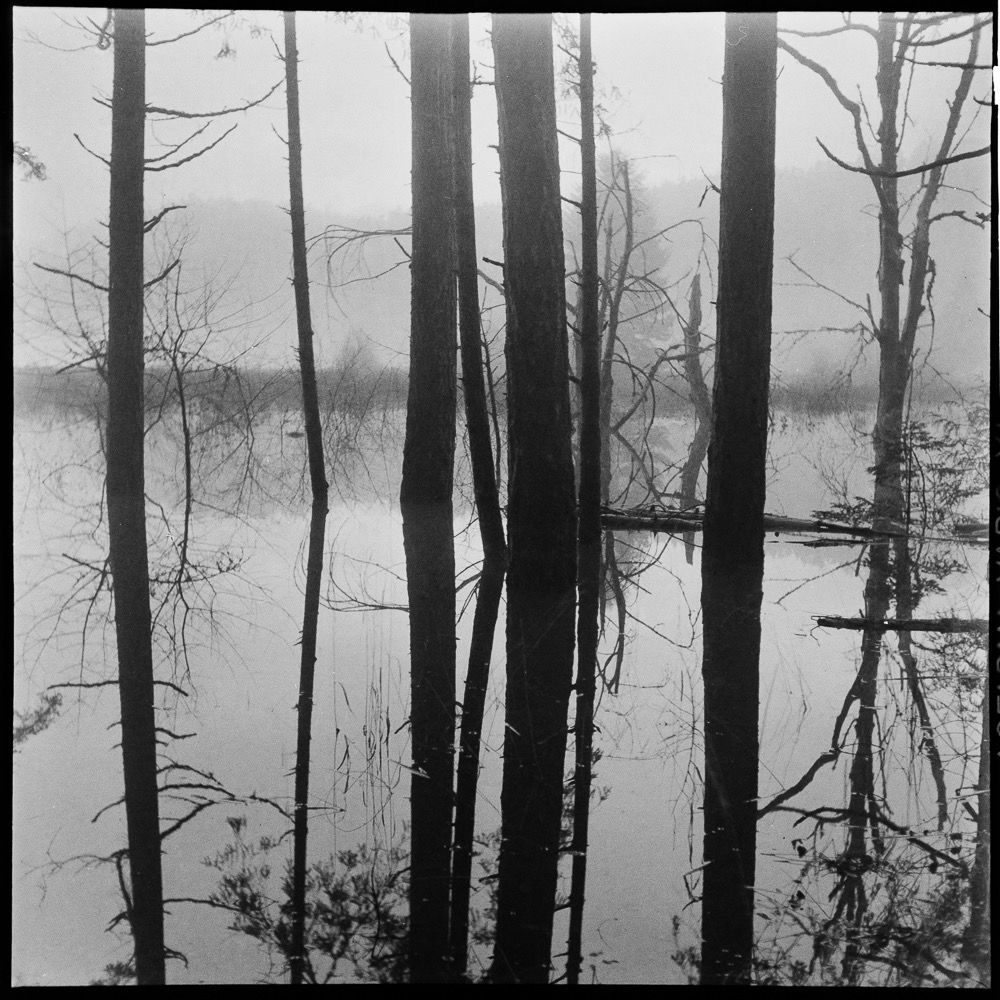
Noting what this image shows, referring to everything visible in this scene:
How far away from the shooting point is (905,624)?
540 cm

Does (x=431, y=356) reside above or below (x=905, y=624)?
above

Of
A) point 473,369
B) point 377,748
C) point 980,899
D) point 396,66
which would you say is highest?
point 396,66

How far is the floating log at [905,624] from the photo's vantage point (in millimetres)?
5355

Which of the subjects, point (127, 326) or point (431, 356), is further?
point (431, 356)

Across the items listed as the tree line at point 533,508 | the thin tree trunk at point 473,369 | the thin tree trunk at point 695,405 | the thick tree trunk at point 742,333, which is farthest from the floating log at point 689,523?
the thin tree trunk at point 695,405

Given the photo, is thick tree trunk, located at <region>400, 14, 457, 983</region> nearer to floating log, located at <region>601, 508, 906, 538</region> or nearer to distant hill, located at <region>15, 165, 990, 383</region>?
distant hill, located at <region>15, 165, 990, 383</region>

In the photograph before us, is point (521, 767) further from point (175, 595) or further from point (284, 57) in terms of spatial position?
point (284, 57)

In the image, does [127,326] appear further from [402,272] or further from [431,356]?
[402,272]

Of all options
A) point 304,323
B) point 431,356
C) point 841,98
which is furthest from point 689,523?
point 841,98

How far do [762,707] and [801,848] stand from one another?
→ 1.31 metres

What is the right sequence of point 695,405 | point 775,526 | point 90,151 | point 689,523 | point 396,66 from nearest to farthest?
1. point 90,151
2. point 396,66
3. point 775,526
4. point 689,523
5. point 695,405

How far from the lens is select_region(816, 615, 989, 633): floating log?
5355mm

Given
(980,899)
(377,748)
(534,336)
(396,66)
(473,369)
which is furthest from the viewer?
(396,66)

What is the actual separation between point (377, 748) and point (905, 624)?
136 inches
